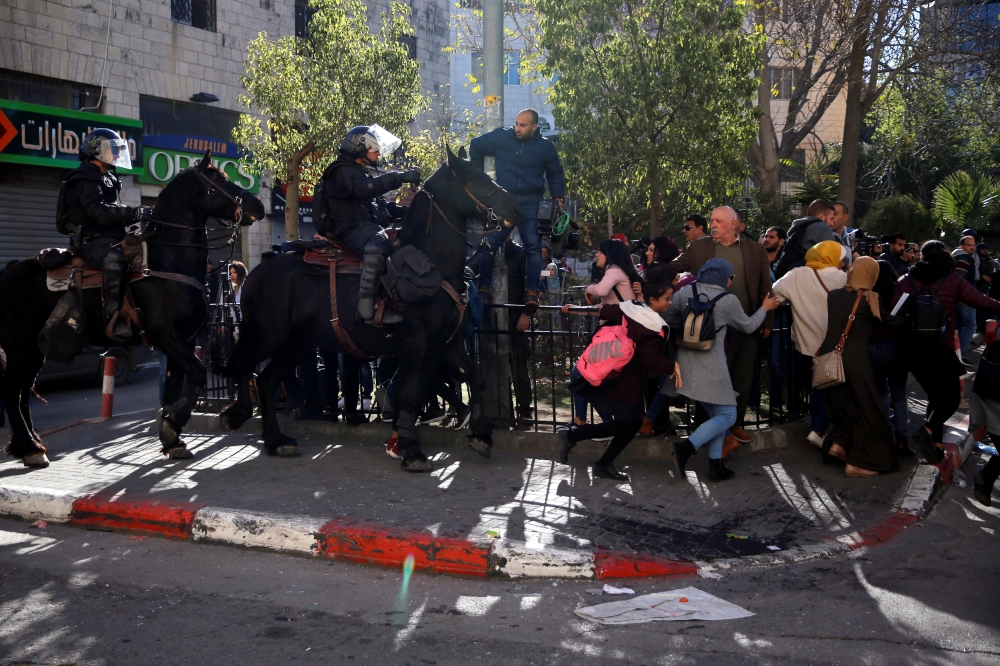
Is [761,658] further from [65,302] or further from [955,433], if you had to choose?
[65,302]

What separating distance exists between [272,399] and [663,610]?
469cm

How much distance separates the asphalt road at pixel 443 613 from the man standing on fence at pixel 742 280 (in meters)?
2.11

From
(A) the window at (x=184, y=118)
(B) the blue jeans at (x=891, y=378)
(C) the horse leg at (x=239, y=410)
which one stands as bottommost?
(C) the horse leg at (x=239, y=410)

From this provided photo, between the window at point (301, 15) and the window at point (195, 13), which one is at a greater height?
the window at point (301, 15)

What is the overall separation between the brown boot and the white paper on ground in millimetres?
2683

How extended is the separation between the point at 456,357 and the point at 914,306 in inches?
148

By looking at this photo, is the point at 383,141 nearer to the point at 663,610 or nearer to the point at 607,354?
the point at 607,354

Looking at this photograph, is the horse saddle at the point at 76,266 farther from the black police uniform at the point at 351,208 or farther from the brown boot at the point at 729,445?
the brown boot at the point at 729,445

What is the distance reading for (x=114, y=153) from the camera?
8.22m

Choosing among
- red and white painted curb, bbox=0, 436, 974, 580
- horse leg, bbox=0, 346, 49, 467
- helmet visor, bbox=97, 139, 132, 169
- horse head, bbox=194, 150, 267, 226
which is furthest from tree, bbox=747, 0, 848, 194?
horse leg, bbox=0, 346, 49, 467

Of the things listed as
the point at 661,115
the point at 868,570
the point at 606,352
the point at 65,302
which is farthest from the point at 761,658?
the point at 661,115

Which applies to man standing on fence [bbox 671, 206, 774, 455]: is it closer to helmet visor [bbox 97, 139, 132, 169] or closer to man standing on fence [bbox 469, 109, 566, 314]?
man standing on fence [bbox 469, 109, 566, 314]

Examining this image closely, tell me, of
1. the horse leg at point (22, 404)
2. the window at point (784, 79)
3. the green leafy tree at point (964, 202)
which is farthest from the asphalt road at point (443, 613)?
the green leafy tree at point (964, 202)

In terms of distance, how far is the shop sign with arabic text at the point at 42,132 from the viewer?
60.6 feet
